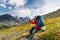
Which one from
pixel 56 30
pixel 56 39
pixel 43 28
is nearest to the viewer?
pixel 56 39

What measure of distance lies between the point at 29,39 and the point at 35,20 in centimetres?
461

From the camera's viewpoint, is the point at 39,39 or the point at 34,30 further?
the point at 34,30

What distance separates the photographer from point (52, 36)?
27781 millimetres

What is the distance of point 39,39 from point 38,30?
5.15 metres

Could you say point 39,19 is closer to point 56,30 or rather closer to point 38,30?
point 38,30

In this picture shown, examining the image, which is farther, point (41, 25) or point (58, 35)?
point (41, 25)

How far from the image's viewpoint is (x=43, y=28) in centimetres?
3192

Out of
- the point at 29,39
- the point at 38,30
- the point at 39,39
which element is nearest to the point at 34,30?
the point at 38,30

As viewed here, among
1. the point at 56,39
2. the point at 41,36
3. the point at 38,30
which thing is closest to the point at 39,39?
the point at 41,36

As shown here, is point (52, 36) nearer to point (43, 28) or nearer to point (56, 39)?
point (56, 39)

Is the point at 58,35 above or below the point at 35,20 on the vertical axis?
below

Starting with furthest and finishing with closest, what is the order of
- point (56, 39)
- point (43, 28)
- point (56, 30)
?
point (43, 28) → point (56, 30) → point (56, 39)

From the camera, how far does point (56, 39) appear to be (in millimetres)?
27266

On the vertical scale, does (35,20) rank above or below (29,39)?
above
